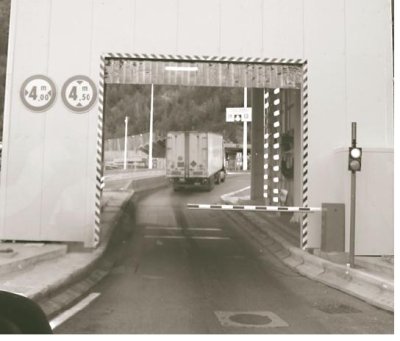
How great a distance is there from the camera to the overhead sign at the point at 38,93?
9.87 meters

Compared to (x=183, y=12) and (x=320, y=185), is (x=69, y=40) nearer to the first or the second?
(x=183, y=12)

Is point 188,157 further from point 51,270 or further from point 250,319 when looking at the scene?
point 250,319

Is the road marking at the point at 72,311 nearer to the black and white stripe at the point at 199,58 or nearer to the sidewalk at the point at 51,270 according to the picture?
the sidewalk at the point at 51,270

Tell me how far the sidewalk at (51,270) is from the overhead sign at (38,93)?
292 cm

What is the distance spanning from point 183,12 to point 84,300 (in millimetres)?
6451

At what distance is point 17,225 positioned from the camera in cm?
980

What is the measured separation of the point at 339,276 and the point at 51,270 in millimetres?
4923

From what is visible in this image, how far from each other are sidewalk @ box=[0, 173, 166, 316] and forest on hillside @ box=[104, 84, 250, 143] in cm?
8597

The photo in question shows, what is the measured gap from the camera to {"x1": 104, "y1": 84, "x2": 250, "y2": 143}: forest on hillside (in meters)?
99.8

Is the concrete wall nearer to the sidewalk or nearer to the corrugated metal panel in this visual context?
the corrugated metal panel

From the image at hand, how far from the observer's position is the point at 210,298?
6.81m

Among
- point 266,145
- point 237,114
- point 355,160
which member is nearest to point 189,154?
point 237,114

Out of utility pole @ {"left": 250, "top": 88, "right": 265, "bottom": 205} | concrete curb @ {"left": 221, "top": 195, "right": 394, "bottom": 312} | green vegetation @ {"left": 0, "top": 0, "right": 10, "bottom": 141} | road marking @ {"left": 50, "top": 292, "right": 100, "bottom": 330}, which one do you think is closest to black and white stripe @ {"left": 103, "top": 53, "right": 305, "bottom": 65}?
concrete curb @ {"left": 221, "top": 195, "right": 394, "bottom": 312}

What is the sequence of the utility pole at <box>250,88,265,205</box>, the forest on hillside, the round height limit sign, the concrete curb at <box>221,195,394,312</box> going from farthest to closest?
the forest on hillside → the utility pole at <box>250,88,265,205</box> → the round height limit sign → the concrete curb at <box>221,195,394,312</box>
